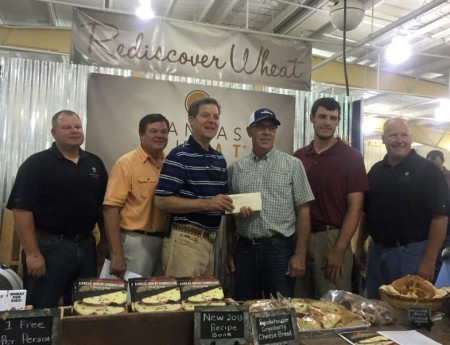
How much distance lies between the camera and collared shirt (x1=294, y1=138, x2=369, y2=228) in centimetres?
273

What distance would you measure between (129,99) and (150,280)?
7.25 ft

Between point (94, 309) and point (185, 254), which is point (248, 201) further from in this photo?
point (94, 309)

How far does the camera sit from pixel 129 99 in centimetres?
340

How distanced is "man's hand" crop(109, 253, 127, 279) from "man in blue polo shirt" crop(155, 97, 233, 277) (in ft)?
0.91

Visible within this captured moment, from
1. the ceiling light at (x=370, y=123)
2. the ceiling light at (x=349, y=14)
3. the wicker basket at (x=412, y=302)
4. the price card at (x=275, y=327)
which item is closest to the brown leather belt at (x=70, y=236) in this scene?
the price card at (x=275, y=327)

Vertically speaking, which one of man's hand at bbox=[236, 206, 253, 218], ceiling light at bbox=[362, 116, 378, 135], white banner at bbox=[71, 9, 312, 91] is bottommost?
man's hand at bbox=[236, 206, 253, 218]

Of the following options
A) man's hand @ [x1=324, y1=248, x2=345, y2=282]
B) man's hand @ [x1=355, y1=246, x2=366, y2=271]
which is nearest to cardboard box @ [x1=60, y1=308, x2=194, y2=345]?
man's hand @ [x1=324, y1=248, x2=345, y2=282]

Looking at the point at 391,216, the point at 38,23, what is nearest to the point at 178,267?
the point at 391,216

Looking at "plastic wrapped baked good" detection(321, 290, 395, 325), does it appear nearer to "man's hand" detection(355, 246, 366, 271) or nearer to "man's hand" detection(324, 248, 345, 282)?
"man's hand" detection(324, 248, 345, 282)

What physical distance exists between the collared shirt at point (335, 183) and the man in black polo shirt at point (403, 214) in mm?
212

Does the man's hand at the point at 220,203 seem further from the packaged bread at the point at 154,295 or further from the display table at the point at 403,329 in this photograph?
the display table at the point at 403,329

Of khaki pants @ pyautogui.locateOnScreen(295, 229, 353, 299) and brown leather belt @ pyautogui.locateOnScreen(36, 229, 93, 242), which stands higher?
brown leather belt @ pyautogui.locateOnScreen(36, 229, 93, 242)

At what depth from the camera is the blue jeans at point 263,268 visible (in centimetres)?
254

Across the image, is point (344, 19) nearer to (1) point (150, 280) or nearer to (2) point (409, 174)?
(2) point (409, 174)
